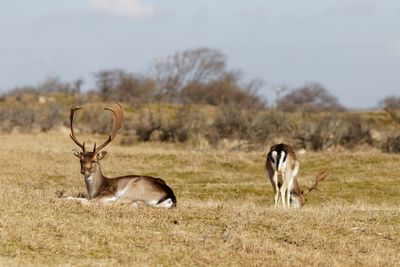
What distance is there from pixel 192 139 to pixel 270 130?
472cm

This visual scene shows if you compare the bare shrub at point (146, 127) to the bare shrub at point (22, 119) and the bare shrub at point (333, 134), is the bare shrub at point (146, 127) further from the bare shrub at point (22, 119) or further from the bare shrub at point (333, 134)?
the bare shrub at point (333, 134)

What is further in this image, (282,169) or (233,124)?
(233,124)

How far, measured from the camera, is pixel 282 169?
18.4 m

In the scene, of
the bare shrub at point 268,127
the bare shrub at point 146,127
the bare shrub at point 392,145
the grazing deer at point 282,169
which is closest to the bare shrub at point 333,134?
the bare shrub at point 268,127

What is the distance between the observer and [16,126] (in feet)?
165

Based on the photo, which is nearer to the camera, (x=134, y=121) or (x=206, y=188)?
(x=206, y=188)

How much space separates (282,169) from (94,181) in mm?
4891

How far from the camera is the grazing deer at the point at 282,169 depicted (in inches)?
721

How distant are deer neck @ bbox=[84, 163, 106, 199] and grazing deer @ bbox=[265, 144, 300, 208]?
457cm

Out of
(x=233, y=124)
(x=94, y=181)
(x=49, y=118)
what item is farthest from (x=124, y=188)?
(x=49, y=118)

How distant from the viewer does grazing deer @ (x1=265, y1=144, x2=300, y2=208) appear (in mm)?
18312

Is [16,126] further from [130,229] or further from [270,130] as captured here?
[130,229]

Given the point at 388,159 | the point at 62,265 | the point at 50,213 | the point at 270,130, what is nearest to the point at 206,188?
the point at 388,159

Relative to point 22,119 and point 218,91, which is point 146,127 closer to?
point 22,119
